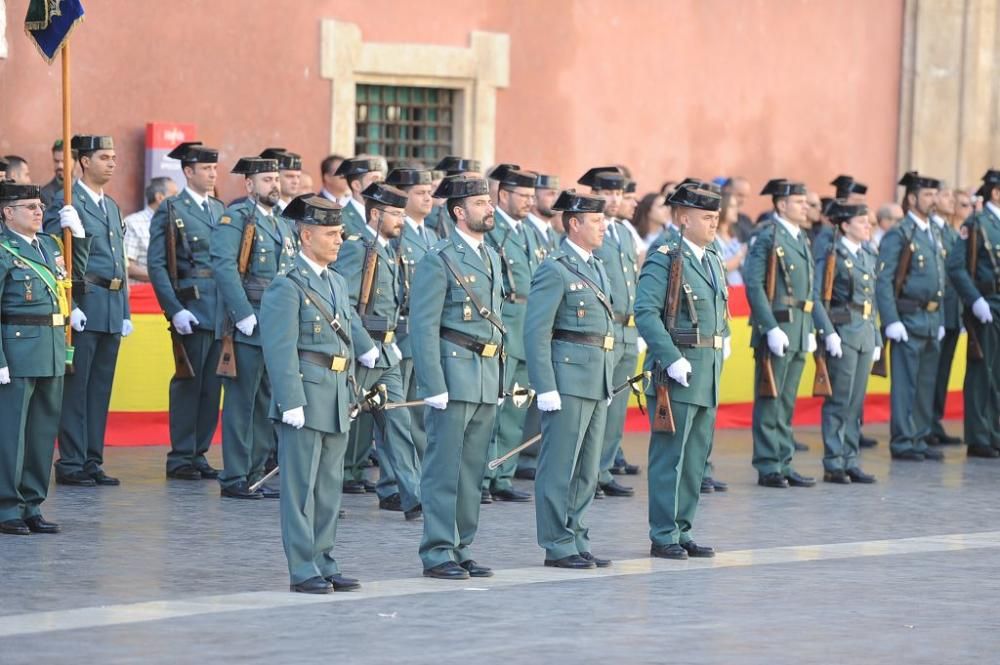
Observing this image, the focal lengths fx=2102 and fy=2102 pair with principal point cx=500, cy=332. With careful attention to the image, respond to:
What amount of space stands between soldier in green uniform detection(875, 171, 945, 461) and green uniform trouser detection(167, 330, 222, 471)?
5.20 meters

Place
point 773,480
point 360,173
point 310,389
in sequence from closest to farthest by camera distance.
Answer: point 310,389, point 360,173, point 773,480

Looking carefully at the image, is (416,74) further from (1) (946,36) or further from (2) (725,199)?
(1) (946,36)

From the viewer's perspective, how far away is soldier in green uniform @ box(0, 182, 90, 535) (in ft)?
36.1

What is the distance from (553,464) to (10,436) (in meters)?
2.92

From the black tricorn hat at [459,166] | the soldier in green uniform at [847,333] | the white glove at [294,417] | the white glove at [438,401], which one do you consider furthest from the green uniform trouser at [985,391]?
the white glove at [294,417]

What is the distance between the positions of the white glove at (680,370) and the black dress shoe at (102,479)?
13.0ft

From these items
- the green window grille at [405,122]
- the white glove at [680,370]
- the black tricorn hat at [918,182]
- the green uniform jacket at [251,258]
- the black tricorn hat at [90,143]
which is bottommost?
the white glove at [680,370]

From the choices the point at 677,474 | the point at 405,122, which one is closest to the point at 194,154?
the point at 677,474

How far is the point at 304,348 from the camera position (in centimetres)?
943

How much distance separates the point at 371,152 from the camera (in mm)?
18359

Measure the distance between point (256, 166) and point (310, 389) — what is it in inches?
144

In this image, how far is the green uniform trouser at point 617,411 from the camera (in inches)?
516

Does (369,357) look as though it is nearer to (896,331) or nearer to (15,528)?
(15,528)

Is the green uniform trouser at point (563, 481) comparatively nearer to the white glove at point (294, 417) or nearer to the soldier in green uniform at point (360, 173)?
the white glove at point (294, 417)
